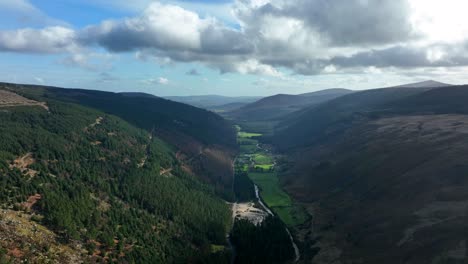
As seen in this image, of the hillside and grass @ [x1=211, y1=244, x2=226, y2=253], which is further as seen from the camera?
grass @ [x1=211, y1=244, x2=226, y2=253]

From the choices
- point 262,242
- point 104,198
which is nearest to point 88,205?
point 104,198

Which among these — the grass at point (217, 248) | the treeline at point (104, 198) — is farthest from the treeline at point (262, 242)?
the treeline at point (104, 198)

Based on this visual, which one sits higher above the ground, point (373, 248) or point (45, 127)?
point (45, 127)

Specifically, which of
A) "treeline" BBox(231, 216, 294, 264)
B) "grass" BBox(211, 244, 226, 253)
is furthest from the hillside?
"treeline" BBox(231, 216, 294, 264)

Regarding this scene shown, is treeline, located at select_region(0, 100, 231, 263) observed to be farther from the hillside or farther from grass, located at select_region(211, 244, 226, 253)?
grass, located at select_region(211, 244, 226, 253)

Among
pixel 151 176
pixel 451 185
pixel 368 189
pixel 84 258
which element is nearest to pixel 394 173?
pixel 368 189

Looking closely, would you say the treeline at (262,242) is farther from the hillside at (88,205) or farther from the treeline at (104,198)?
the hillside at (88,205)

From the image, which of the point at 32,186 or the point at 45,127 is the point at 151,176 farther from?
the point at 32,186
